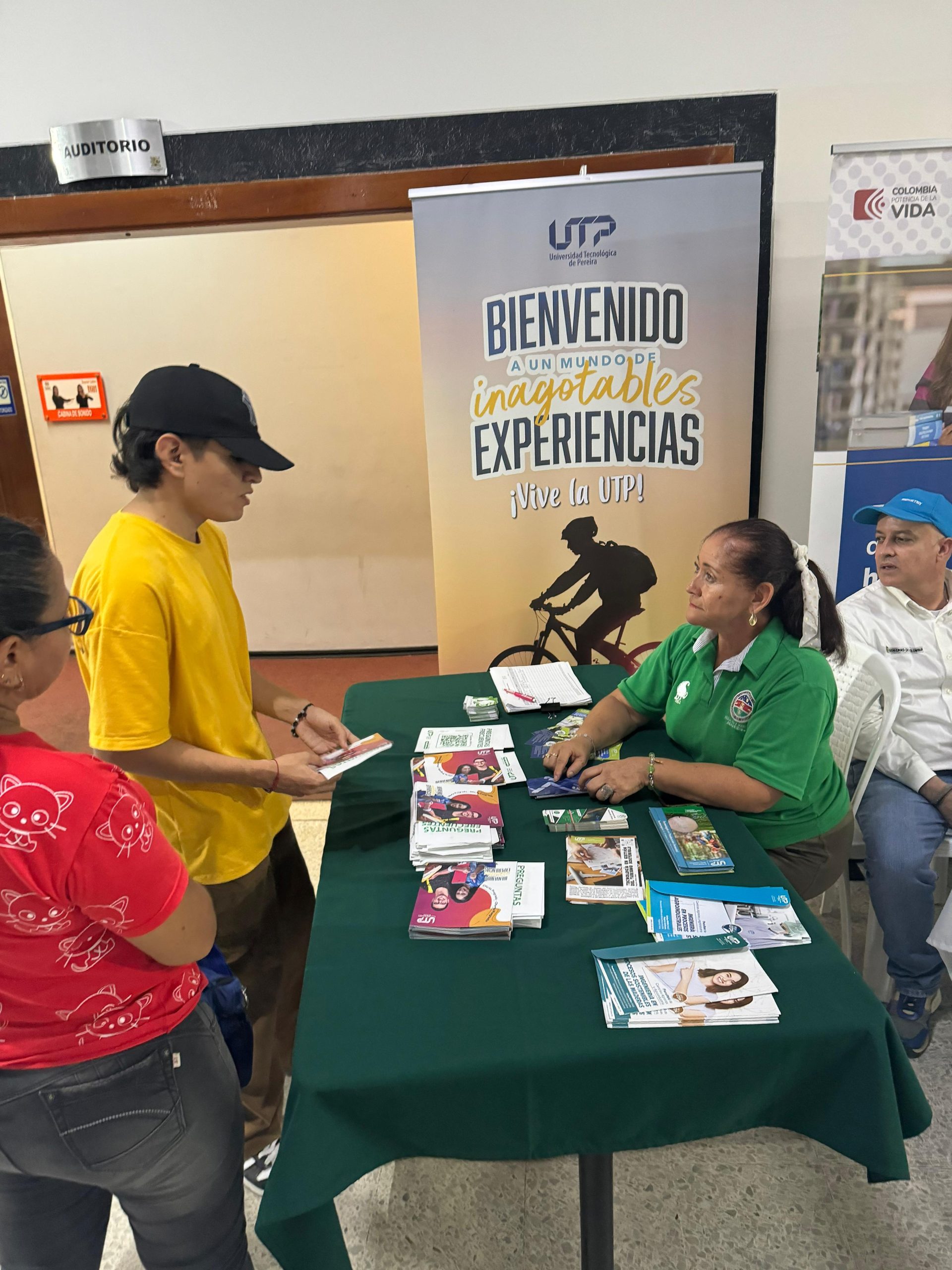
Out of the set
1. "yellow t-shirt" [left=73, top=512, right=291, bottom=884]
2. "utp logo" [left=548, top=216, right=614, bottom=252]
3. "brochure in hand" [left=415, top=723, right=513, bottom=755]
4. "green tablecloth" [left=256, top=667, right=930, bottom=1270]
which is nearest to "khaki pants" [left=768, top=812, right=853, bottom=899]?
"green tablecloth" [left=256, top=667, right=930, bottom=1270]

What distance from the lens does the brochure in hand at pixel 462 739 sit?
6.50 feet

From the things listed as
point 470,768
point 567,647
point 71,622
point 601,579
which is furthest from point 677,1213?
point 601,579

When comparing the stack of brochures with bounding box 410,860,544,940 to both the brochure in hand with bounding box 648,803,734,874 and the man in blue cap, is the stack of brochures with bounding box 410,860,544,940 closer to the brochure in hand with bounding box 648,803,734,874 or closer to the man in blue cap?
the brochure in hand with bounding box 648,803,734,874

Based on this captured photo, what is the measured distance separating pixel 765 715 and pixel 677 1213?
108 cm

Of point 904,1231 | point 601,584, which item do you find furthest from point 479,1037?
point 601,584

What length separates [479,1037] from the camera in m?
1.13

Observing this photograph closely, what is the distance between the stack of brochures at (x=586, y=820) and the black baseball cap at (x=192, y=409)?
0.88 metres

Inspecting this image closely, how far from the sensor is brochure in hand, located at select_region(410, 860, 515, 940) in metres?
1.33

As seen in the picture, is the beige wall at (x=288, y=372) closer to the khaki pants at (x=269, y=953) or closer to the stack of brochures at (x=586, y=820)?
the khaki pants at (x=269, y=953)

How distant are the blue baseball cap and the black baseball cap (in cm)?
185

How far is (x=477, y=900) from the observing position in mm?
1397

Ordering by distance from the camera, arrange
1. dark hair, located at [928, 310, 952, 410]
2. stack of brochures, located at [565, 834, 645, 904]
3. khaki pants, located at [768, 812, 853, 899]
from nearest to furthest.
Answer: stack of brochures, located at [565, 834, 645, 904]
khaki pants, located at [768, 812, 853, 899]
dark hair, located at [928, 310, 952, 410]

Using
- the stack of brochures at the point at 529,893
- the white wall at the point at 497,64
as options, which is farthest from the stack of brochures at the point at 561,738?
the white wall at the point at 497,64

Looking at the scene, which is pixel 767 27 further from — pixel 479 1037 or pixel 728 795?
pixel 479 1037
